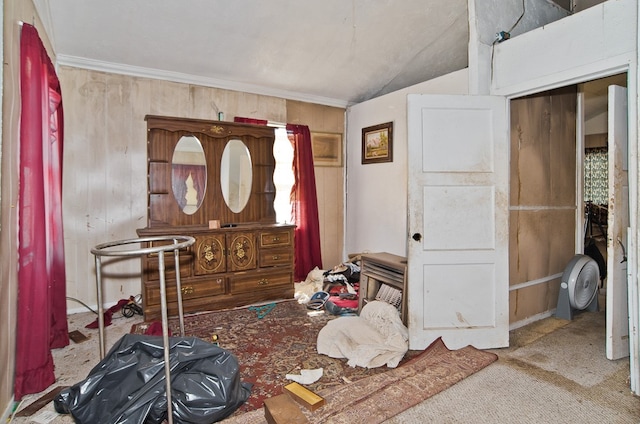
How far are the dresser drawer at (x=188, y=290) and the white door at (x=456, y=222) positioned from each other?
2.03 m

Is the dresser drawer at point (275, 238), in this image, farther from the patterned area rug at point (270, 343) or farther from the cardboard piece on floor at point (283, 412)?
the cardboard piece on floor at point (283, 412)

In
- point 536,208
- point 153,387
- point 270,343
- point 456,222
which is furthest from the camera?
point 536,208

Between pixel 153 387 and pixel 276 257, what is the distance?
2364mm

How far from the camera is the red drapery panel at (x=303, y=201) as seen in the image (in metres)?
4.76

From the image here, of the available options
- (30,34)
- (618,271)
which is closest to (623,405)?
(618,271)

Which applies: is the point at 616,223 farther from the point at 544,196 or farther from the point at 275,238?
the point at 275,238

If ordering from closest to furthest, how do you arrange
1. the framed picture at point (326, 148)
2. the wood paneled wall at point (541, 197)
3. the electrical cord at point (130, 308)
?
the wood paneled wall at point (541, 197)
the electrical cord at point (130, 308)
the framed picture at point (326, 148)

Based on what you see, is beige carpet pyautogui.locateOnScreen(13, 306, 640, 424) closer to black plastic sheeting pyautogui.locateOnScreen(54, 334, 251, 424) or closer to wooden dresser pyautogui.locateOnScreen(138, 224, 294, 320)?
black plastic sheeting pyautogui.locateOnScreen(54, 334, 251, 424)

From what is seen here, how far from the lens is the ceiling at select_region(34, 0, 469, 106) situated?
317cm

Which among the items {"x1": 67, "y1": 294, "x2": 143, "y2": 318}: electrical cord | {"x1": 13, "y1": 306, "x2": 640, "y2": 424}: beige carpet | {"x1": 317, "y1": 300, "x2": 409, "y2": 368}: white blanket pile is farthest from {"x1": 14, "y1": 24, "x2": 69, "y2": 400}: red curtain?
{"x1": 317, "y1": 300, "x2": 409, "y2": 368}: white blanket pile

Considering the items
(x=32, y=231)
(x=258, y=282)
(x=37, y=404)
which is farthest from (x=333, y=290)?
(x=32, y=231)

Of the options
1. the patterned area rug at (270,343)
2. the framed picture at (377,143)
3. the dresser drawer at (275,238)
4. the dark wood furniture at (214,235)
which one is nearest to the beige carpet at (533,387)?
the patterned area rug at (270,343)

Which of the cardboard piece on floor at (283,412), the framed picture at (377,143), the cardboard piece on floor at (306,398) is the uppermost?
the framed picture at (377,143)

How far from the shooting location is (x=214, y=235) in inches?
145
